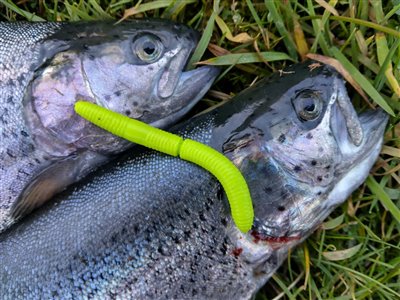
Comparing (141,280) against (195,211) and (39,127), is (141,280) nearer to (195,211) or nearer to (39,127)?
(195,211)

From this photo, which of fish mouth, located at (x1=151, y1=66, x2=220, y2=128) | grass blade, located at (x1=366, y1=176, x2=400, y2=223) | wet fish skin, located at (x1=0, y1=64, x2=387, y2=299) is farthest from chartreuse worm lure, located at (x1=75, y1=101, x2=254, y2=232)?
grass blade, located at (x1=366, y1=176, x2=400, y2=223)

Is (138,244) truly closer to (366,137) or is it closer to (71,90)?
(71,90)

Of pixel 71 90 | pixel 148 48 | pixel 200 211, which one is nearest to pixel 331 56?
pixel 148 48

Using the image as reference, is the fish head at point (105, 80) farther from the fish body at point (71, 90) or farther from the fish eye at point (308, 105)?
the fish eye at point (308, 105)

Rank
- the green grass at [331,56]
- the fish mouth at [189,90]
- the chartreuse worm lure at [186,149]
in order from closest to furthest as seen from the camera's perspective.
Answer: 1. the chartreuse worm lure at [186,149]
2. the fish mouth at [189,90]
3. the green grass at [331,56]

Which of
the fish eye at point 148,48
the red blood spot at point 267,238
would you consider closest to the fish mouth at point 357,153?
the red blood spot at point 267,238

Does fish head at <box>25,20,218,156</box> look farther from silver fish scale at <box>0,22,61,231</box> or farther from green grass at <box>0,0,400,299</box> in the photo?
green grass at <box>0,0,400,299</box>
